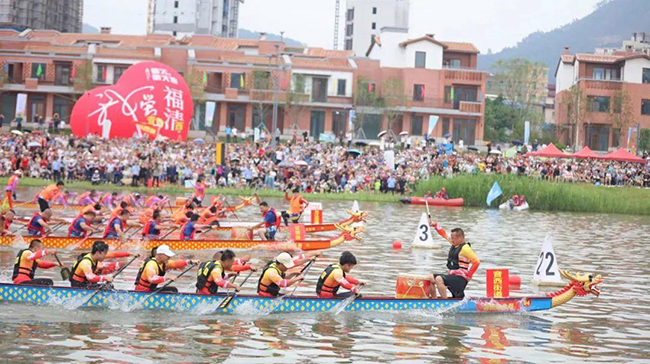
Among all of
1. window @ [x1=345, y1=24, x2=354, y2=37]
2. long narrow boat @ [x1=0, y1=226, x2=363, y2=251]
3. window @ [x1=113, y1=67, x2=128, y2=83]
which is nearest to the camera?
long narrow boat @ [x1=0, y1=226, x2=363, y2=251]

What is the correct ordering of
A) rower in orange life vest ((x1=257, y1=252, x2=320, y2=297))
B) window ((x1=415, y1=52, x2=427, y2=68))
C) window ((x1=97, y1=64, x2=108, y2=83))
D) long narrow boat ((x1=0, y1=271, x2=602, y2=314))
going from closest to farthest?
long narrow boat ((x1=0, y1=271, x2=602, y2=314)), rower in orange life vest ((x1=257, y1=252, x2=320, y2=297)), window ((x1=97, y1=64, x2=108, y2=83)), window ((x1=415, y1=52, x2=427, y2=68))

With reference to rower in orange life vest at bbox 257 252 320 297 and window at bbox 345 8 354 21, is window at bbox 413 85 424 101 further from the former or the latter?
rower in orange life vest at bbox 257 252 320 297

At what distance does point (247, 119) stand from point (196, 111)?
420 centimetres

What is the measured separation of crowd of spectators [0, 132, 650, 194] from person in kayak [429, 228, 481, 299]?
2899cm

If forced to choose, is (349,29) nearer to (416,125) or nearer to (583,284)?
(416,125)

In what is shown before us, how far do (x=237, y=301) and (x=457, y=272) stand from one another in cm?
409

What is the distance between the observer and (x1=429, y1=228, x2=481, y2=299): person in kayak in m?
16.7

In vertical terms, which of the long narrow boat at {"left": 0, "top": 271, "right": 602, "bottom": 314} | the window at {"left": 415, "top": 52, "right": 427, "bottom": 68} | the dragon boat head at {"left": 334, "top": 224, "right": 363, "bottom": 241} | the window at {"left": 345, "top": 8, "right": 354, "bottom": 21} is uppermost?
the window at {"left": 345, "top": 8, "right": 354, "bottom": 21}

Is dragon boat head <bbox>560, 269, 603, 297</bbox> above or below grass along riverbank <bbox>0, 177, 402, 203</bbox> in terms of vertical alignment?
below

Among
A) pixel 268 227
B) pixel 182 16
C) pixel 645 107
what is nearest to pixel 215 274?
pixel 268 227

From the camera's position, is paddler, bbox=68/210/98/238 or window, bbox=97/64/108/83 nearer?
paddler, bbox=68/210/98/238

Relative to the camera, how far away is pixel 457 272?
55.5 ft

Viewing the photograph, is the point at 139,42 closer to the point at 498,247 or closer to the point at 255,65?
the point at 255,65

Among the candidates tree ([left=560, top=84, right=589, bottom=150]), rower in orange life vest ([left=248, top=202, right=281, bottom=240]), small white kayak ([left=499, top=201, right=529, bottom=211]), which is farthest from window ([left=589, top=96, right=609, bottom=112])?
rower in orange life vest ([left=248, top=202, right=281, bottom=240])
